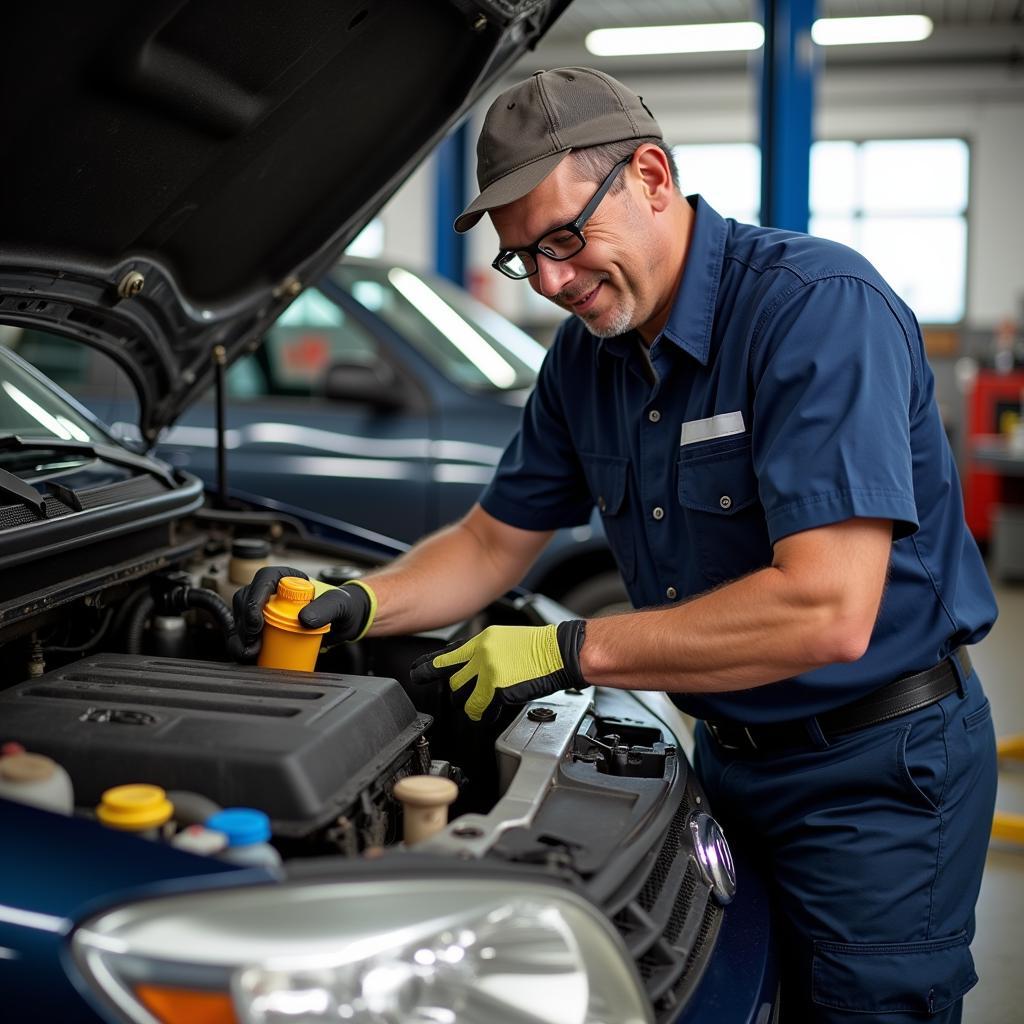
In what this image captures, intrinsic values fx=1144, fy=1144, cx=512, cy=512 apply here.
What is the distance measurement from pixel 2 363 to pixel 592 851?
1.47 metres

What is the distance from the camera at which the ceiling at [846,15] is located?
364 inches

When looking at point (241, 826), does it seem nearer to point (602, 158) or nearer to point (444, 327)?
point (602, 158)

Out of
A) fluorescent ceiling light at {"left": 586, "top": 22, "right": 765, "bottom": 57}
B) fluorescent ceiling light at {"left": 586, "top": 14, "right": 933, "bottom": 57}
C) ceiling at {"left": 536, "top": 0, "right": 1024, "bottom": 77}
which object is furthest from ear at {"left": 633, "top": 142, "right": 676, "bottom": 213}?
fluorescent ceiling light at {"left": 586, "top": 22, "right": 765, "bottom": 57}

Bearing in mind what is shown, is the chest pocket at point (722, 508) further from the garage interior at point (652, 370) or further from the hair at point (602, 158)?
the hair at point (602, 158)

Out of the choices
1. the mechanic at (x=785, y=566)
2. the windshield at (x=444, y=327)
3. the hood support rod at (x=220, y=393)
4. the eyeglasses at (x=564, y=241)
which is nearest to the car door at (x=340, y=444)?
the windshield at (x=444, y=327)

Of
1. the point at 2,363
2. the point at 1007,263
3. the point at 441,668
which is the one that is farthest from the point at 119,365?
the point at 1007,263

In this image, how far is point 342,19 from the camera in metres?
1.54

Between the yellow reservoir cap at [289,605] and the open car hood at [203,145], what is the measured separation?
1.94 ft

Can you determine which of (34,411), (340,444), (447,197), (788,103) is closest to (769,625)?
(34,411)

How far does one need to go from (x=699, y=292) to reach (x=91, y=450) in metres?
1.07

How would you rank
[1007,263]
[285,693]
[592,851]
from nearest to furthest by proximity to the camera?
[592,851]
[285,693]
[1007,263]

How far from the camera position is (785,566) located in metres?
1.36

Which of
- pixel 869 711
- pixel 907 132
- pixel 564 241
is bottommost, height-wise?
pixel 869 711

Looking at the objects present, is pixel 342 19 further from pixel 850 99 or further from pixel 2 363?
pixel 850 99
